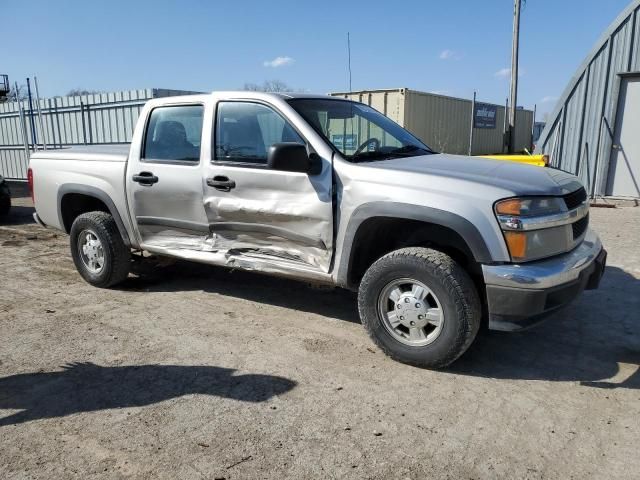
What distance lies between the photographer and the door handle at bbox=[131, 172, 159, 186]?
189 inches

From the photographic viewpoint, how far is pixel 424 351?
11.7ft

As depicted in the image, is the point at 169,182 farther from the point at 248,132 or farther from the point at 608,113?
the point at 608,113

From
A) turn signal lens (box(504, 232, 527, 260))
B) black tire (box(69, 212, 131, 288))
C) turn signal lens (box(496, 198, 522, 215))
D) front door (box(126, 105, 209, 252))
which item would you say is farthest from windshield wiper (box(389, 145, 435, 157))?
black tire (box(69, 212, 131, 288))

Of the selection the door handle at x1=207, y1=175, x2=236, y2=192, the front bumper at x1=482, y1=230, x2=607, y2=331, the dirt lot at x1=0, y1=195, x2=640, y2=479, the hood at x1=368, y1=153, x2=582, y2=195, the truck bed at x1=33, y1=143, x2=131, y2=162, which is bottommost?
the dirt lot at x1=0, y1=195, x2=640, y2=479

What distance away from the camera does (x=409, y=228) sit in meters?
3.95

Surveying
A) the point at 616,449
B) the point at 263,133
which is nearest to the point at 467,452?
the point at 616,449

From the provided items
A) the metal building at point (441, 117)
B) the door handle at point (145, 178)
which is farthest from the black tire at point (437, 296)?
the metal building at point (441, 117)

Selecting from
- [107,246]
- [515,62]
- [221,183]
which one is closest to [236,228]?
[221,183]

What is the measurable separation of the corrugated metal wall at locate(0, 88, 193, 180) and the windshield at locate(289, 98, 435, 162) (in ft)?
32.9

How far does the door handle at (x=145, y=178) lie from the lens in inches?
189

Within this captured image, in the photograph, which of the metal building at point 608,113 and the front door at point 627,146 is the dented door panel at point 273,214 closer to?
the metal building at point 608,113

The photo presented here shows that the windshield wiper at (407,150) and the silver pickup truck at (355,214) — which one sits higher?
the windshield wiper at (407,150)

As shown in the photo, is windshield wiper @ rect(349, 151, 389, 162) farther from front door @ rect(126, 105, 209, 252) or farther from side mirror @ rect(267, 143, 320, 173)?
front door @ rect(126, 105, 209, 252)

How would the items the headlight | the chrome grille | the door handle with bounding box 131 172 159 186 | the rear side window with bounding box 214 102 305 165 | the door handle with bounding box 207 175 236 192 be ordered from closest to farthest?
the headlight
the chrome grille
the rear side window with bounding box 214 102 305 165
the door handle with bounding box 207 175 236 192
the door handle with bounding box 131 172 159 186
